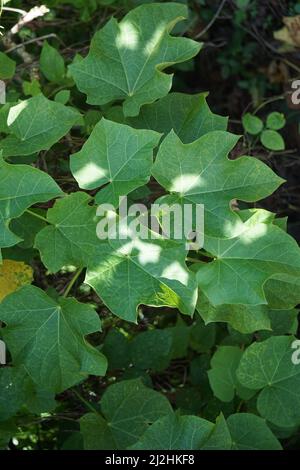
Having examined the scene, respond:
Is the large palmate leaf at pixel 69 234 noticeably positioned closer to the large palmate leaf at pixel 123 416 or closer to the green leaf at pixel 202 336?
the large palmate leaf at pixel 123 416

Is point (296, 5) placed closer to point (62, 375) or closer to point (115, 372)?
point (115, 372)

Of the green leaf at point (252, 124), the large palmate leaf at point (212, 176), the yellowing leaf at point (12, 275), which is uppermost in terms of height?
the large palmate leaf at point (212, 176)

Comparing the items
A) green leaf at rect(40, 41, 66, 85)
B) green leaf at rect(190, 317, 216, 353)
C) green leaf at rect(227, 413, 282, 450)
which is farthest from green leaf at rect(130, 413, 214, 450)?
green leaf at rect(40, 41, 66, 85)

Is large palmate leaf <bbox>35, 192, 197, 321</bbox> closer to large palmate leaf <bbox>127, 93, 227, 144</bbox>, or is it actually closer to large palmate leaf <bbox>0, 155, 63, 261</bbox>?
large palmate leaf <bbox>0, 155, 63, 261</bbox>

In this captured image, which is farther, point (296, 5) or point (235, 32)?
point (235, 32)

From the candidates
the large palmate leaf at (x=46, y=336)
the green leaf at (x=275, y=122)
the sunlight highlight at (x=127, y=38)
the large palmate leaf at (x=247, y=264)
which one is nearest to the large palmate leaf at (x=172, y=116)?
the sunlight highlight at (x=127, y=38)

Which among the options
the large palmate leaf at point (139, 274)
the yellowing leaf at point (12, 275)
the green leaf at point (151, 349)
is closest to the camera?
the large palmate leaf at point (139, 274)
